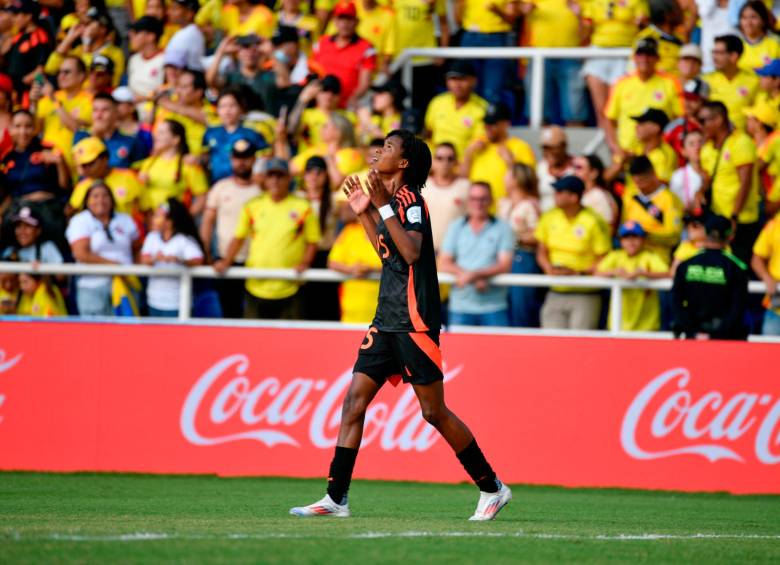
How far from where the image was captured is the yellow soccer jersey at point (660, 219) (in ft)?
46.3

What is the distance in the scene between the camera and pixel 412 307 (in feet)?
27.6

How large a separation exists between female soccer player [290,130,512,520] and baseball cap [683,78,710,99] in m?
7.23

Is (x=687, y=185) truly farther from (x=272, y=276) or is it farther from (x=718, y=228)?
(x=272, y=276)

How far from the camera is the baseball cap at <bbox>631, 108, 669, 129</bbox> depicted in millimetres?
14703

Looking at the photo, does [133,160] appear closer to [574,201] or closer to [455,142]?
[455,142]

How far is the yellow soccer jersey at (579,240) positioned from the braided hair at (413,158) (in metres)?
5.81

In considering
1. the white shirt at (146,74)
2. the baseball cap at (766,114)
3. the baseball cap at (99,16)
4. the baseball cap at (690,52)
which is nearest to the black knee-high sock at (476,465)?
the baseball cap at (766,114)

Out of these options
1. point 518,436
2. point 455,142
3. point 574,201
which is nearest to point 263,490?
point 518,436

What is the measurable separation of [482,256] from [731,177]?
2.73m

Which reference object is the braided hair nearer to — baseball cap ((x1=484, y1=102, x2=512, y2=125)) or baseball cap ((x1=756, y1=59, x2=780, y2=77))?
baseball cap ((x1=484, y1=102, x2=512, y2=125))

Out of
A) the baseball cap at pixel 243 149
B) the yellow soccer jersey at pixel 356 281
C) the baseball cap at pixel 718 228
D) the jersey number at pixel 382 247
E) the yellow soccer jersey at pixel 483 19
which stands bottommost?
the yellow soccer jersey at pixel 356 281

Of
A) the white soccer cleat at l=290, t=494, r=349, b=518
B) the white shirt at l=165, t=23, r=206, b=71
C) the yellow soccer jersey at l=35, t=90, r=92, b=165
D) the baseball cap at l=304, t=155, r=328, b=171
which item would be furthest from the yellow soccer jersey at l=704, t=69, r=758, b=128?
the white soccer cleat at l=290, t=494, r=349, b=518

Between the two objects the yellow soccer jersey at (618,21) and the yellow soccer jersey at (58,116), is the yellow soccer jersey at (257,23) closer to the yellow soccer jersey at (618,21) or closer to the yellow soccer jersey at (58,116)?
the yellow soccer jersey at (58,116)

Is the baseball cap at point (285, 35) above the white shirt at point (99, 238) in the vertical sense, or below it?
above
